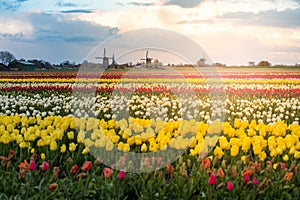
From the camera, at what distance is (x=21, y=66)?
118ft

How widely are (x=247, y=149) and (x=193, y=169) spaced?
0.88 meters

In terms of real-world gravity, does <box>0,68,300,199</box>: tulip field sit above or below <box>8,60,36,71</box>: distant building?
below

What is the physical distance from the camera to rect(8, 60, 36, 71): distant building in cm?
3461

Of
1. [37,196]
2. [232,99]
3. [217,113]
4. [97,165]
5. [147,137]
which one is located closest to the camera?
[37,196]

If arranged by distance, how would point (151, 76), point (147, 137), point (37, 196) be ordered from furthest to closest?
point (151, 76) → point (147, 137) → point (37, 196)

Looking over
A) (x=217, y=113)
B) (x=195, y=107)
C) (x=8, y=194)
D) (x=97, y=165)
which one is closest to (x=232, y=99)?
(x=195, y=107)

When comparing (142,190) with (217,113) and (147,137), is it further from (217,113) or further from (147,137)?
(217,113)

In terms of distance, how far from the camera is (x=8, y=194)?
469 cm

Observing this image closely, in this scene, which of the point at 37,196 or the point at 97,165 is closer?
the point at 37,196

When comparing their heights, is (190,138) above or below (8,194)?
above

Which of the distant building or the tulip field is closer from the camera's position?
the tulip field

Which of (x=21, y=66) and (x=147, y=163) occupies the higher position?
(x=21, y=66)

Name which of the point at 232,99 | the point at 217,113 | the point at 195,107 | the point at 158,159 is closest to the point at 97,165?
the point at 158,159

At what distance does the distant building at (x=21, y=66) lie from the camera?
114ft
